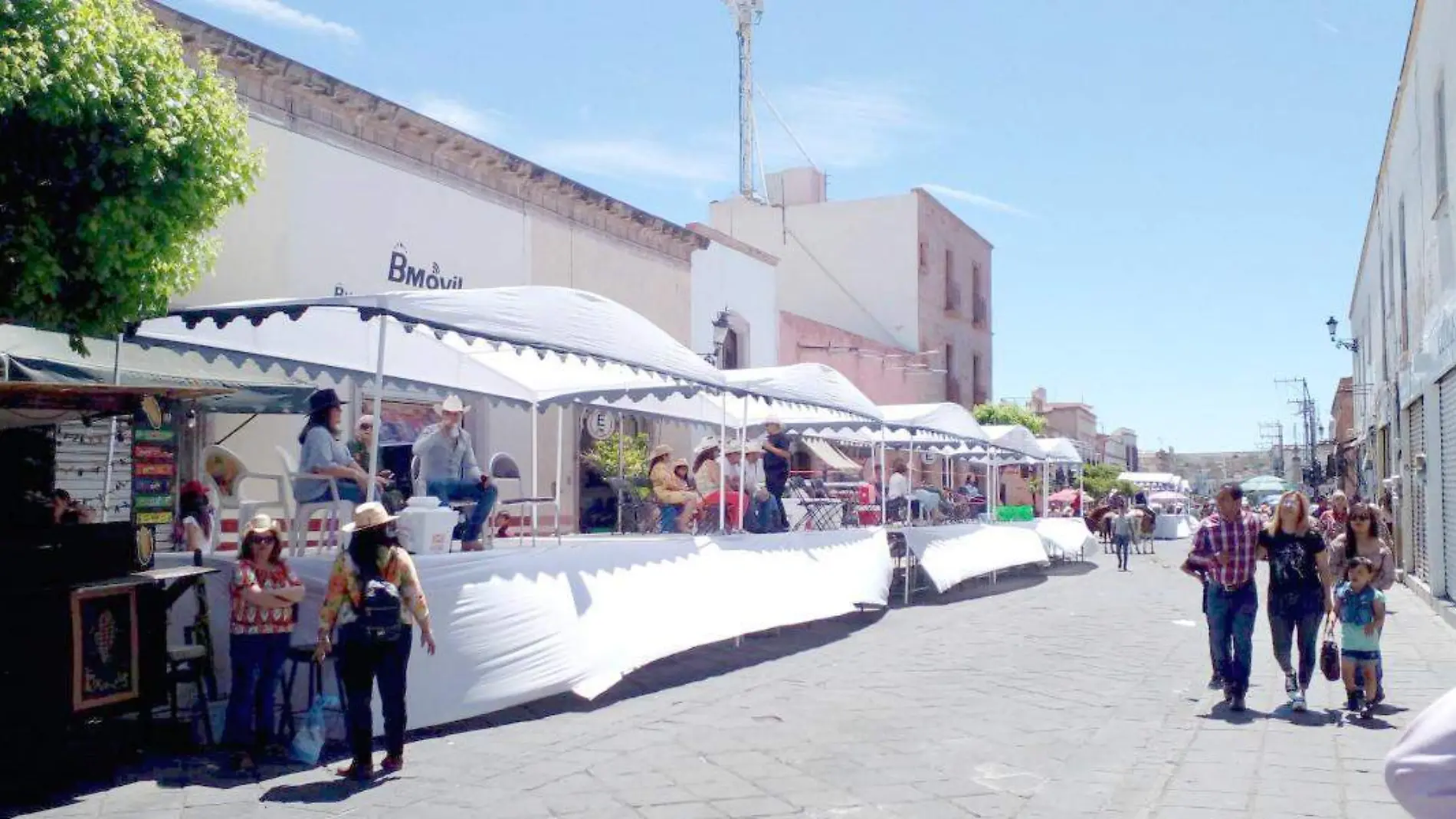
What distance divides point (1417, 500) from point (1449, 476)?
344cm

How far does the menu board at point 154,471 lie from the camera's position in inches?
486

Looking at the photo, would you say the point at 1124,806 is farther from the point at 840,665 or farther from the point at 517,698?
the point at 840,665

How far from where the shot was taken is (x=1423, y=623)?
1406cm

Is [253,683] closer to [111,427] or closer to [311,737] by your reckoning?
[311,737]

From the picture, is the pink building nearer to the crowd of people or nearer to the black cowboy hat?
the crowd of people

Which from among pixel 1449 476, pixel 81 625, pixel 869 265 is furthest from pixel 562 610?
pixel 869 265

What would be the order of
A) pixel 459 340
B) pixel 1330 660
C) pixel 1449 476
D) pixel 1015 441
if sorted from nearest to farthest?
pixel 1330 660
pixel 459 340
pixel 1449 476
pixel 1015 441

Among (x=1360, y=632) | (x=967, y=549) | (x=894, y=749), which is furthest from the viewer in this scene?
(x=967, y=549)

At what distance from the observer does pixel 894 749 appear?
7.36 m

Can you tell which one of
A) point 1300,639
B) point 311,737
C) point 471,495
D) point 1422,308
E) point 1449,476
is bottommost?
point 311,737

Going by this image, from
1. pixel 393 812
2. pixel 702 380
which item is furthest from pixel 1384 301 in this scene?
pixel 393 812

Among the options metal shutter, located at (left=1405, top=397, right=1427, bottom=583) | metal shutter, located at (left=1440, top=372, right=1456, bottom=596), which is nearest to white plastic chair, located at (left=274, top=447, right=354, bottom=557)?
metal shutter, located at (left=1440, top=372, right=1456, bottom=596)

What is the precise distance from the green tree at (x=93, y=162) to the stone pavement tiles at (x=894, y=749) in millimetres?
3248

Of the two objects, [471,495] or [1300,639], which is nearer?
[1300,639]
